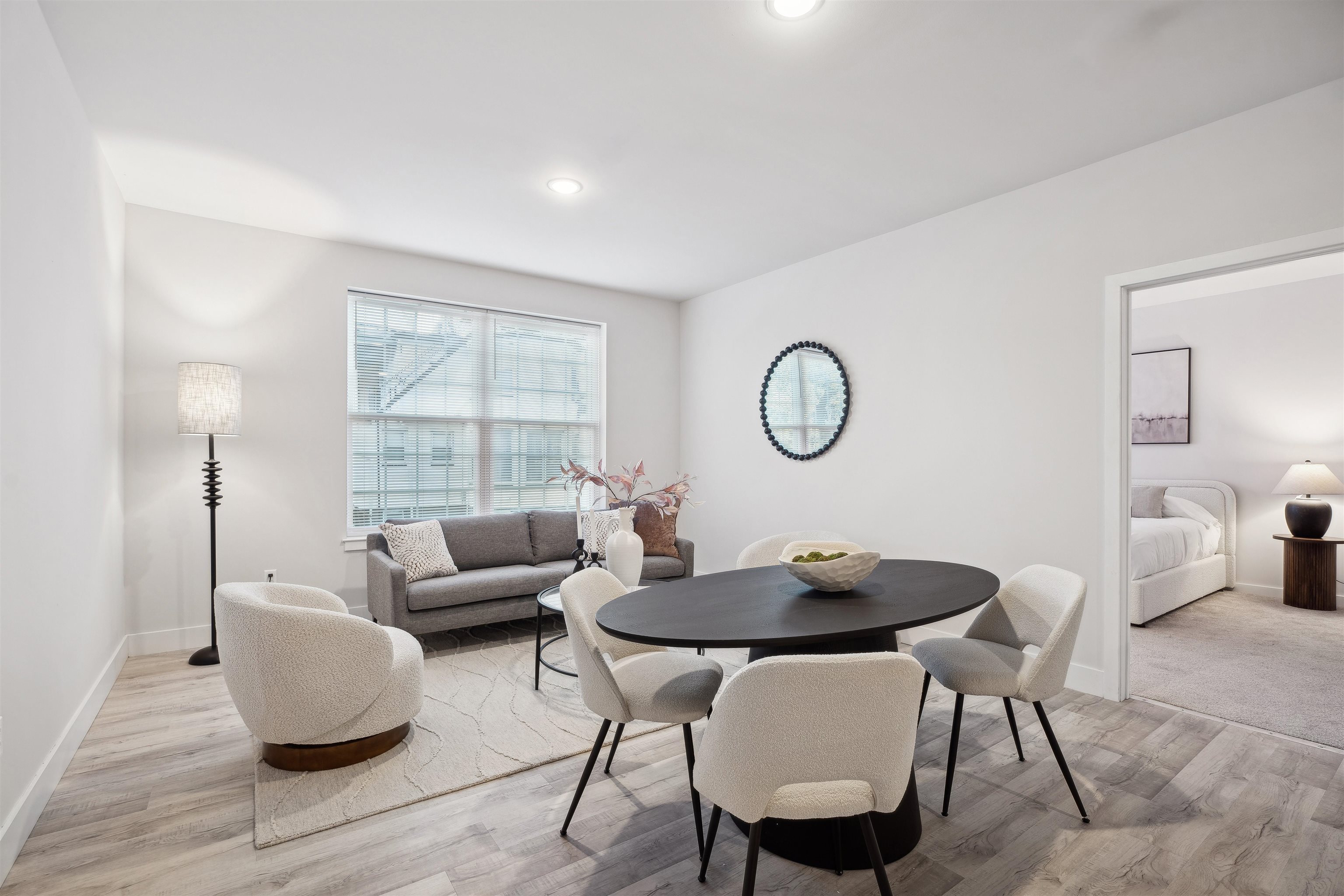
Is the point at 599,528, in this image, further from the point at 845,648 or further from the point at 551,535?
the point at 845,648

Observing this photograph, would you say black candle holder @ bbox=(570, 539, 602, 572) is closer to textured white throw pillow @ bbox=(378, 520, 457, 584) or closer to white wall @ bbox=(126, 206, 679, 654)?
textured white throw pillow @ bbox=(378, 520, 457, 584)

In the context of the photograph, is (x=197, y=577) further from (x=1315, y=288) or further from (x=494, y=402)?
(x=1315, y=288)

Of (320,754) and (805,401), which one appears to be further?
(805,401)

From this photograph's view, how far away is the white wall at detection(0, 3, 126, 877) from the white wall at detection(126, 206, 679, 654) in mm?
612

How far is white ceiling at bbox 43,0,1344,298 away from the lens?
2184mm

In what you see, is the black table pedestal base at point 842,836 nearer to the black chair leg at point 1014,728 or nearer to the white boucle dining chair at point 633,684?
→ the white boucle dining chair at point 633,684

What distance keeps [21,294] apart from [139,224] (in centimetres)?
220

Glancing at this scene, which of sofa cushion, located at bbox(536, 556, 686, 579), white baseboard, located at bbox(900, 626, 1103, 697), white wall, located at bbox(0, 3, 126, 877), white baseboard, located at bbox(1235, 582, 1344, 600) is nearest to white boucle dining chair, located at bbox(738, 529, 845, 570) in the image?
white baseboard, located at bbox(900, 626, 1103, 697)

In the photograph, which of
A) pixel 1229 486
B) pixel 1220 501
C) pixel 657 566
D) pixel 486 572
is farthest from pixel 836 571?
pixel 1229 486

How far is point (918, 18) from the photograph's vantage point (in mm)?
2166

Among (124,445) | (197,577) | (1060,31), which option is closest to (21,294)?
(124,445)

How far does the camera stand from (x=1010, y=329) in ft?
11.7

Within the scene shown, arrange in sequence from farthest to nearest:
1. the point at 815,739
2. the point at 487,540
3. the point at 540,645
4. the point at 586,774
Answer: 1. the point at 487,540
2. the point at 540,645
3. the point at 586,774
4. the point at 815,739

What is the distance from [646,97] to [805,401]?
2.64 metres
